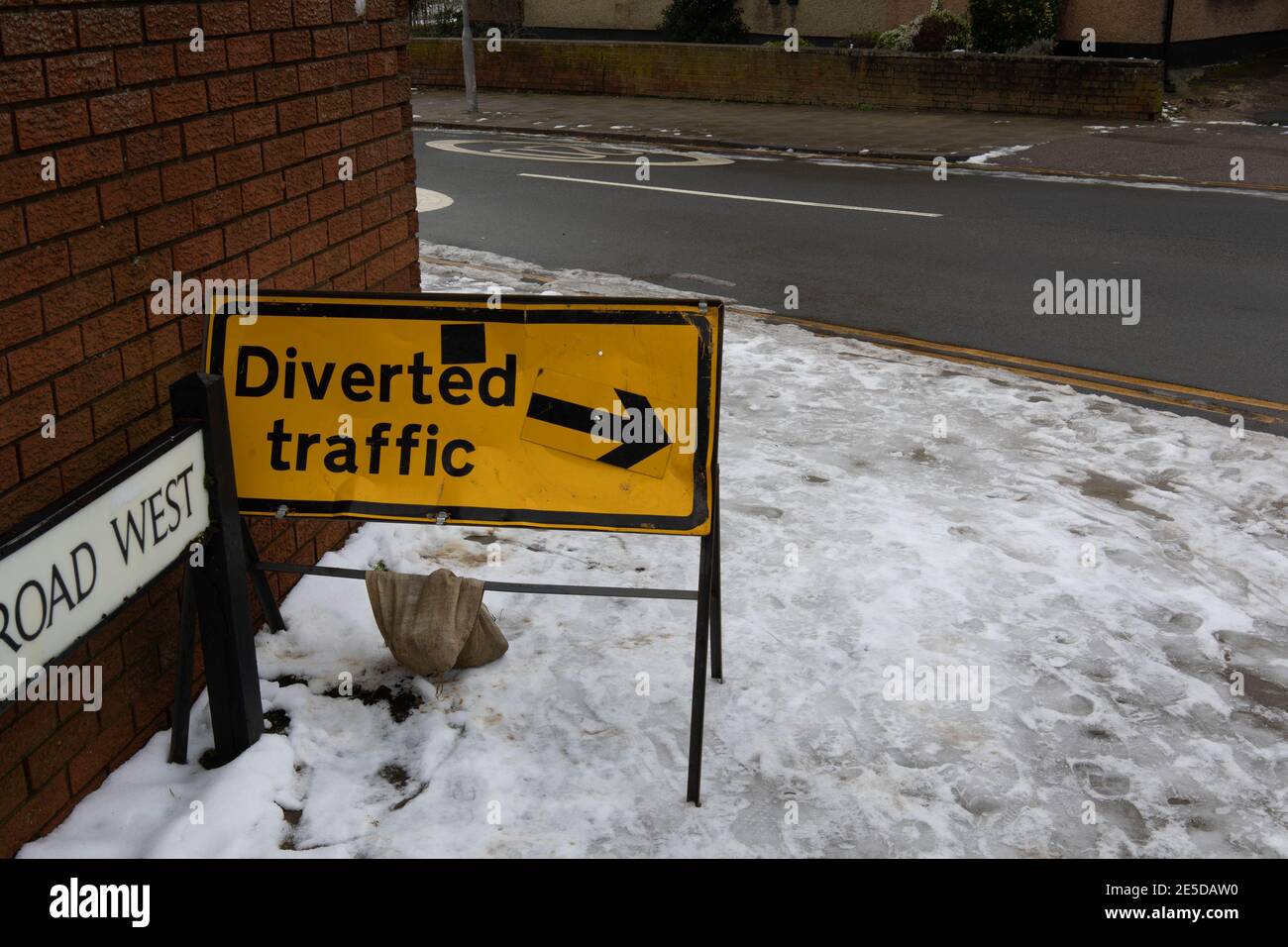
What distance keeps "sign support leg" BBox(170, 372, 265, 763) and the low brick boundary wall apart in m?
19.7

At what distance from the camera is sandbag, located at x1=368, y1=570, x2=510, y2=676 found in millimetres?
4105

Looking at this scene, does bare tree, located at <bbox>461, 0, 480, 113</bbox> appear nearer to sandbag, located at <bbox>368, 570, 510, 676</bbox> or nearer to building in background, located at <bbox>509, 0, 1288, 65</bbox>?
Answer: building in background, located at <bbox>509, 0, 1288, 65</bbox>

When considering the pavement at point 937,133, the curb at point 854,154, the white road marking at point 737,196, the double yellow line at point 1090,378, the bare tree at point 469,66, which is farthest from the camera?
the bare tree at point 469,66

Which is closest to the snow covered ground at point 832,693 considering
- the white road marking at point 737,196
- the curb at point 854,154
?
the white road marking at point 737,196

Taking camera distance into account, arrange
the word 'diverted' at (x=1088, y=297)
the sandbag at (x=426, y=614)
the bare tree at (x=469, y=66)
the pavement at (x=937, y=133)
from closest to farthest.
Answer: the sandbag at (x=426, y=614), the word 'diverted' at (x=1088, y=297), the pavement at (x=937, y=133), the bare tree at (x=469, y=66)

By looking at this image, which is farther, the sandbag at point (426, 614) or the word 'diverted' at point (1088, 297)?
the word 'diverted' at point (1088, 297)

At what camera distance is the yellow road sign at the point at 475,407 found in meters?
3.61

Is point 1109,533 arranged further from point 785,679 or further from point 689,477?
point 689,477

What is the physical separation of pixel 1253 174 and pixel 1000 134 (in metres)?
4.32

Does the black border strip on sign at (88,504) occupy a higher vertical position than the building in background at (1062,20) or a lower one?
Answer: lower

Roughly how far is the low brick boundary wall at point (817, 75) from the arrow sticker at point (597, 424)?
18992mm

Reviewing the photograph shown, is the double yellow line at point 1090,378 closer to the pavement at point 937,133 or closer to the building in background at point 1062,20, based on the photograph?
the pavement at point 937,133

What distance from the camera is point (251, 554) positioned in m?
3.93

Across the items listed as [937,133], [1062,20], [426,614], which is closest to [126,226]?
[426,614]
